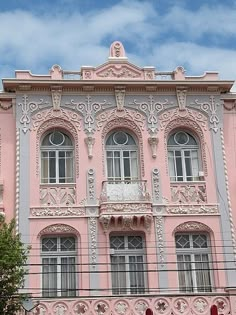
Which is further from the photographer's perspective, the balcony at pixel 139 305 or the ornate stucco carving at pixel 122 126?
the ornate stucco carving at pixel 122 126

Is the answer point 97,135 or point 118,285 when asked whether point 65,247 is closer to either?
point 118,285

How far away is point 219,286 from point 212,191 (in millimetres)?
3687

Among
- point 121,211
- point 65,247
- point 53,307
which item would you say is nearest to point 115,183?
point 121,211

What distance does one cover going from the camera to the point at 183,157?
25.2 metres

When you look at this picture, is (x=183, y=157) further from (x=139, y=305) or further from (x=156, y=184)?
(x=139, y=305)

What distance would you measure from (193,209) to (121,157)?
355cm

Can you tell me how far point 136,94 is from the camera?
2548 centimetres

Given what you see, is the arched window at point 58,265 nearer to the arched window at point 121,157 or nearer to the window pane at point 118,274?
the window pane at point 118,274

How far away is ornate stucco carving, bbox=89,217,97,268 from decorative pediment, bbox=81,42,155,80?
593 cm

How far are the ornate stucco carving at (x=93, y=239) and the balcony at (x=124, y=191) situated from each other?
86 centimetres

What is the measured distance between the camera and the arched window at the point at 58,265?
22.8 m

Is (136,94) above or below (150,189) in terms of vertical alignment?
above

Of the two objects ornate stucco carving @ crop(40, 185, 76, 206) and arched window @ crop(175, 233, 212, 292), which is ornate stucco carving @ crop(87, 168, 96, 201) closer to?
ornate stucco carving @ crop(40, 185, 76, 206)

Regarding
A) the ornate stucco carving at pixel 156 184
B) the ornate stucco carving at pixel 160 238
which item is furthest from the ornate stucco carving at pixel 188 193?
the ornate stucco carving at pixel 160 238
